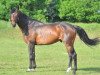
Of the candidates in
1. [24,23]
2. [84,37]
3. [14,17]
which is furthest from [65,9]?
[14,17]

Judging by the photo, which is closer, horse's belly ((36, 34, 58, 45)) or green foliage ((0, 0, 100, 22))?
horse's belly ((36, 34, 58, 45))

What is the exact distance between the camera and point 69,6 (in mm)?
46438

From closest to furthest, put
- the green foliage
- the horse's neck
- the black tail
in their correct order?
the black tail, the horse's neck, the green foliage


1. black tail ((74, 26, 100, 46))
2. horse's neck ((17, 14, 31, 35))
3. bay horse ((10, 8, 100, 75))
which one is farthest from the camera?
horse's neck ((17, 14, 31, 35))

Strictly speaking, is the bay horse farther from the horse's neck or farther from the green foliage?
the green foliage

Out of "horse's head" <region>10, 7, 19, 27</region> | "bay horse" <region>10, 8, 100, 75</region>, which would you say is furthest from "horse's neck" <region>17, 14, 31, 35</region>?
"horse's head" <region>10, 7, 19, 27</region>

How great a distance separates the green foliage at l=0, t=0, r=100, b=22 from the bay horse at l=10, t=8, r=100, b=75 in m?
30.3

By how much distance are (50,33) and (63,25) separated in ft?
1.80

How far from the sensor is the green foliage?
44.8 m

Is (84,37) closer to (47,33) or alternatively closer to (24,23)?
(47,33)

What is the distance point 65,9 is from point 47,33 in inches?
1277

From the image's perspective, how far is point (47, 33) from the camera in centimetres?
1396

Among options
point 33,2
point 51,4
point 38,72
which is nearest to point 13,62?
point 38,72

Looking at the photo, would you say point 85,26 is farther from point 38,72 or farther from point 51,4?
point 38,72
